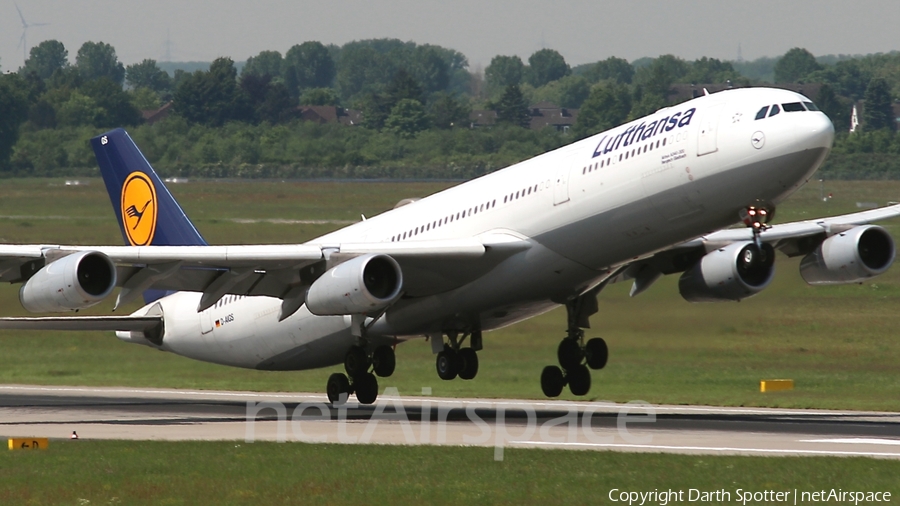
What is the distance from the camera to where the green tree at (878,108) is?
14538cm

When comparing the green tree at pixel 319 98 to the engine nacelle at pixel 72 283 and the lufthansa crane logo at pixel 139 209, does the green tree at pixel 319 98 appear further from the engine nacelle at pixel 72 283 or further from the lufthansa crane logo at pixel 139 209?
the engine nacelle at pixel 72 283

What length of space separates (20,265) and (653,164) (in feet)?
49.2

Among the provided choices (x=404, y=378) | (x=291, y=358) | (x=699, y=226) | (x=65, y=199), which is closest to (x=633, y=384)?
(x=404, y=378)

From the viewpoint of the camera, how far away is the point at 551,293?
33.5m

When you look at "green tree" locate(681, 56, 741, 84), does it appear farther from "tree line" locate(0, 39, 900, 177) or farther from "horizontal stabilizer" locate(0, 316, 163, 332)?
"horizontal stabilizer" locate(0, 316, 163, 332)

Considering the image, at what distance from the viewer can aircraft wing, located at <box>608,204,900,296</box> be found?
35438 mm

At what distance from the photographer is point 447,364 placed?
3594 centimetres

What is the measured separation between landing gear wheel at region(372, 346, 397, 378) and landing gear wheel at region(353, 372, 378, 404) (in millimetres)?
307

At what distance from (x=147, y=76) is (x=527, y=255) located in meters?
167

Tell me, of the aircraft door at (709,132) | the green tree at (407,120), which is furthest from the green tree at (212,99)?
the aircraft door at (709,132)

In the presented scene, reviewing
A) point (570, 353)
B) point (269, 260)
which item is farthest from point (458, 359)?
point (269, 260)

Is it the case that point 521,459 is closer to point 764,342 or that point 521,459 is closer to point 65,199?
point 764,342

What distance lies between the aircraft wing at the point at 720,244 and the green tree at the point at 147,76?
154m

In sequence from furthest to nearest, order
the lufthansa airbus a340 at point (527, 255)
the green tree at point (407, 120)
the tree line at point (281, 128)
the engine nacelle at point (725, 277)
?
the green tree at point (407, 120)
the tree line at point (281, 128)
the engine nacelle at point (725, 277)
the lufthansa airbus a340 at point (527, 255)
